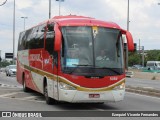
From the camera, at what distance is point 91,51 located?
1455cm

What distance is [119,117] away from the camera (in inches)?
483

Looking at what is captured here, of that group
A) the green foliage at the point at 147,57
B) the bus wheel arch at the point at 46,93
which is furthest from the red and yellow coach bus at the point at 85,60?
the green foliage at the point at 147,57

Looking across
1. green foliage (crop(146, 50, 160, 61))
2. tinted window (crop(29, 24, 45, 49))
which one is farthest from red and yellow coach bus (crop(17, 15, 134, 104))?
green foliage (crop(146, 50, 160, 61))

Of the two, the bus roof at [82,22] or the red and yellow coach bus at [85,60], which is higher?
the bus roof at [82,22]

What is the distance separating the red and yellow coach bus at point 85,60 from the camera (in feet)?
46.8

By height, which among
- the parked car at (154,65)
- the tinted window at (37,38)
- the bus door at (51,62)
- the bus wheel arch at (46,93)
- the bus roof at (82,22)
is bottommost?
the parked car at (154,65)

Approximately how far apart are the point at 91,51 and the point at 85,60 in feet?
1.25

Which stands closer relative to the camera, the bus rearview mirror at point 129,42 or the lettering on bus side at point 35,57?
the bus rearview mirror at point 129,42

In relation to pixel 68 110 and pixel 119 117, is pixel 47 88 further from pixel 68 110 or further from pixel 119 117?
pixel 119 117

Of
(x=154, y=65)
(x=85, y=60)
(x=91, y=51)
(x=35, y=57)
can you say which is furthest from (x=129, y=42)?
(x=154, y=65)

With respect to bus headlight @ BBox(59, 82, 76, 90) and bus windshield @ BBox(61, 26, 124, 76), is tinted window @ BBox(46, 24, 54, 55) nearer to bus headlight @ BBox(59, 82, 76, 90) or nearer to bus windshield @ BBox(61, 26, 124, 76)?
bus windshield @ BBox(61, 26, 124, 76)

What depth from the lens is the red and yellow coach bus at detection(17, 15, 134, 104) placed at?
46.8 feet

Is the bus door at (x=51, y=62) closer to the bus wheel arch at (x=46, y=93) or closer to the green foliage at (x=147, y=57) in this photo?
the bus wheel arch at (x=46, y=93)

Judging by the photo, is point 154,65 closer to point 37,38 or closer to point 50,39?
point 37,38
